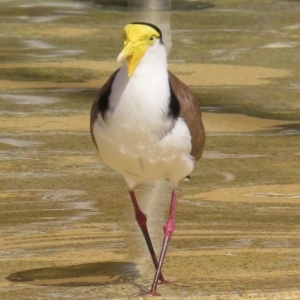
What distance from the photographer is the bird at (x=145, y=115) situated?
4797mm

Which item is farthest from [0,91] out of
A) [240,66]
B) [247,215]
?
[247,215]

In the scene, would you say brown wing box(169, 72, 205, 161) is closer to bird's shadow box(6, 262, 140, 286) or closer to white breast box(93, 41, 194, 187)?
white breast box(93, 41, 194, 187)

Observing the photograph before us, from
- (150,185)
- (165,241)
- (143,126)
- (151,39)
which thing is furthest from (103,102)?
(150,185)

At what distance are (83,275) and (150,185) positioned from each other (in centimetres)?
187

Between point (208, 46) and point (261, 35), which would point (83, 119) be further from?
point (261, 35)

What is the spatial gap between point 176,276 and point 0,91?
14.1 feet

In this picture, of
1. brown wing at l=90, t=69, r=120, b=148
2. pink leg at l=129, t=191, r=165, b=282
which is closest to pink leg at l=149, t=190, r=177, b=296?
pink leg at l=129, t=191, r=165, b=282

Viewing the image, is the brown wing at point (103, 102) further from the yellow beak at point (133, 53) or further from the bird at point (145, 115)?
the yellow beak at point (133, 53)

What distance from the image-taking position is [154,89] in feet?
15.8

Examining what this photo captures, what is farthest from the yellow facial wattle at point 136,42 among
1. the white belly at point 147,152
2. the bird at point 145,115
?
the white belly at point 147,152

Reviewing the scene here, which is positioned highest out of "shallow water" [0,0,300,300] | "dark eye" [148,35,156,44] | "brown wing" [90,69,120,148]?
"dark eye" [148,35,156,44]

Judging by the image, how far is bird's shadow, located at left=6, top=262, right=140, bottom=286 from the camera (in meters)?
5.43

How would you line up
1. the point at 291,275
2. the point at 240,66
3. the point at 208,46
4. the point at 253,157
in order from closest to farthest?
the point at 291,275 → the point at 253,157 → the point at 240,66 → the point at 208,46

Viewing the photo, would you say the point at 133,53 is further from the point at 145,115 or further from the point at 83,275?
Result: the point at 83,275
